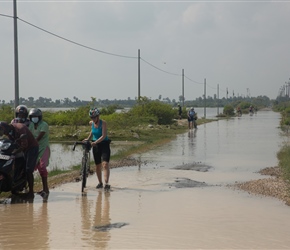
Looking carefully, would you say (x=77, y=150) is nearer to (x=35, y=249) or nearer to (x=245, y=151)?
(x=245, y=151)

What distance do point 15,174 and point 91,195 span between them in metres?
1.69

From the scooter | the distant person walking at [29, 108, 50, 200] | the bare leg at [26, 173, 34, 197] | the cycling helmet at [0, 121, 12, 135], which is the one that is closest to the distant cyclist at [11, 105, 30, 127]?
the distant person walking at [29, 108, 50, 200]

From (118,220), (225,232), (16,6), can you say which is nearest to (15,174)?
(118,220)

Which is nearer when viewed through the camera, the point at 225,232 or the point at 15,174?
the point at 225,232

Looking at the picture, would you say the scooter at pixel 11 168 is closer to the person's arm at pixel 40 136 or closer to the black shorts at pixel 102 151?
the person's arm at pixel 40 136

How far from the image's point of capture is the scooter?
941cm

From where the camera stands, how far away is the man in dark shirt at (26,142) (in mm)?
9734

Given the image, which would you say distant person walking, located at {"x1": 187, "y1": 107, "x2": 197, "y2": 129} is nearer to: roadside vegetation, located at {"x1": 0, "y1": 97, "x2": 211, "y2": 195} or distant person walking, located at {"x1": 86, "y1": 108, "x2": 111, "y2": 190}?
roadside vegetation, located at {"x1": 0, "y1": 97, "x2": 211, "y2": 195}

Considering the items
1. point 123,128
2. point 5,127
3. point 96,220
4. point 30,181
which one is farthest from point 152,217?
point 123,128

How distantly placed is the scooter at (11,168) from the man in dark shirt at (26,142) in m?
0.13

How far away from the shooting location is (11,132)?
988 cm

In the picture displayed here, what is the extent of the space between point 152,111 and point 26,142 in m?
34.3

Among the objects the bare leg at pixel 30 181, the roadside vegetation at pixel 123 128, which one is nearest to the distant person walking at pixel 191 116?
the roadside vegetation at pixel 123 128

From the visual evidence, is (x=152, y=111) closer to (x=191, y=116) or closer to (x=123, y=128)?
(x=191, y=116)
